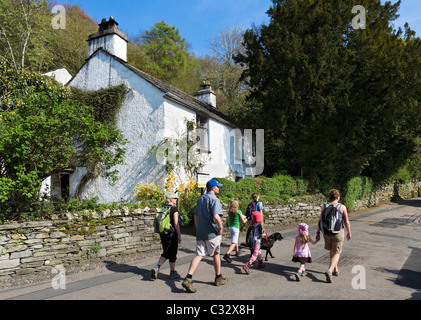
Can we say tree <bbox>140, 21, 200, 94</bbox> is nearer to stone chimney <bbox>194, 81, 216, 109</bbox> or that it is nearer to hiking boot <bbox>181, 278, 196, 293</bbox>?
stone chimney <bbox>194, 81, 216, 109</bbox>

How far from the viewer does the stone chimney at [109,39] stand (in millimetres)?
15508

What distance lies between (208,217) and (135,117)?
1046 cm

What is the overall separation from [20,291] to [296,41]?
1520 cm

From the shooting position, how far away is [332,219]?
5.82m

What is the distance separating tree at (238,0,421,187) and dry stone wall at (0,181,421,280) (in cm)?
1033

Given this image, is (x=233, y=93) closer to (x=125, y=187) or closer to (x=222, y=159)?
(x=222, y=159)

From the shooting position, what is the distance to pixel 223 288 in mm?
5270

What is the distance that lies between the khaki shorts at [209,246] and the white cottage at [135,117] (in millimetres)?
8285

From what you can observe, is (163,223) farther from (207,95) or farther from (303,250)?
(207,95)

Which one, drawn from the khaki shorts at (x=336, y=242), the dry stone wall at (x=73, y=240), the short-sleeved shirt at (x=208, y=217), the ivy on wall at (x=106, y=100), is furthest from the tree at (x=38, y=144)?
the ivy on wall at (x=106, y=100)

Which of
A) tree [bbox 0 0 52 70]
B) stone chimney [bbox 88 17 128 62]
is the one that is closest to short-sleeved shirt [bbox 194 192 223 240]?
stone chimney [bbox 88 17 128 62]

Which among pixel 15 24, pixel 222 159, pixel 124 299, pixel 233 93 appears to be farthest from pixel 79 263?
pixel 233 93

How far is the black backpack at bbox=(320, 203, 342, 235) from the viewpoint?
5809mm

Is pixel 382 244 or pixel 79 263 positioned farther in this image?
pixel 382 244
